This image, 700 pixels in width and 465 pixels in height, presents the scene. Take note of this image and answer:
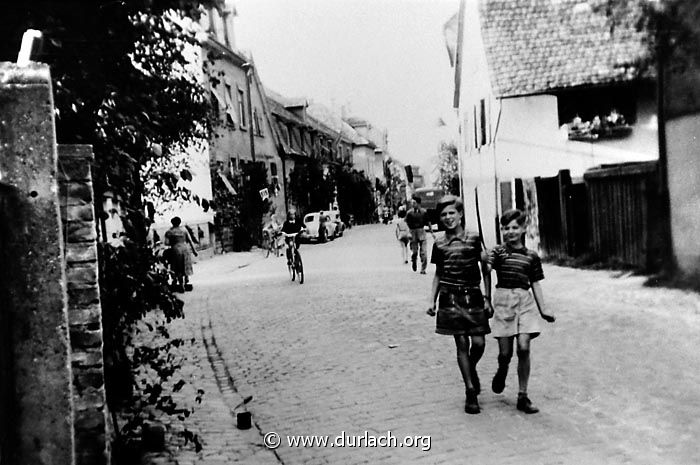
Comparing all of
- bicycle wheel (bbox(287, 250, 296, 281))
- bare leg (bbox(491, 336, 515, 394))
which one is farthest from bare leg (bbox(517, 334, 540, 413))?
bicycle wheel (bbox(287, 250, 296, 281))

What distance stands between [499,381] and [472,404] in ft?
1.39

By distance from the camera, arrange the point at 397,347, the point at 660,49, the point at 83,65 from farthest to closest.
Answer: the point at 397,347 → the point at 660,49 → the point at 83,65

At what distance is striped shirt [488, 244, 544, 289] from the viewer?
4.90 meters

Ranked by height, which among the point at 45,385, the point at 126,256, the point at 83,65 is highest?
the point at 83,65

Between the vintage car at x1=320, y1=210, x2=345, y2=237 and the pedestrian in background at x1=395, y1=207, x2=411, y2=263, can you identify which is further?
the pedestrian in background at x1=395, y1=207, x2=411, y2=263

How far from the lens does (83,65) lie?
386 centimetres

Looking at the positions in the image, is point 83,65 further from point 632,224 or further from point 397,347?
point 632,224

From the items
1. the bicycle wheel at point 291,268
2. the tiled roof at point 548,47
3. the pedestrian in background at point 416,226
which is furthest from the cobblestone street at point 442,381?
the pedestrian in background at point 416,226

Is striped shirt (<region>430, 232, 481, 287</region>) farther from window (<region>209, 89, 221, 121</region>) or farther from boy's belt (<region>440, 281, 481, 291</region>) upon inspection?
window (<region>209, 89, 221, 121</region>)

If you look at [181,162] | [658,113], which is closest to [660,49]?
[658,113]

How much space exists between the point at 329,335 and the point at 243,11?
4.10 m

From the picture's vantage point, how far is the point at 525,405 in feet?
15.9

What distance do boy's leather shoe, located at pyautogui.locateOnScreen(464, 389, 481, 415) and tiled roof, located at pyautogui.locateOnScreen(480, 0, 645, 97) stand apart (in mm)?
5795

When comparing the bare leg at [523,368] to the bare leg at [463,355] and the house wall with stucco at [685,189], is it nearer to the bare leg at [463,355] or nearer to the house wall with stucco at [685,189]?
the bare leg at [463,355]
